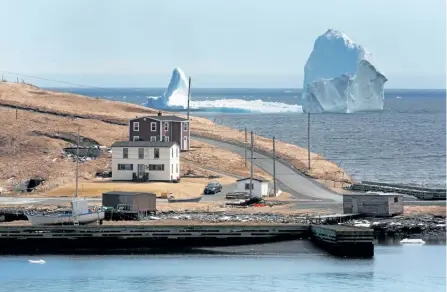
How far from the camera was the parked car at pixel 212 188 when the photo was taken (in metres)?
75.8

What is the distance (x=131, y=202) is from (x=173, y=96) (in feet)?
386

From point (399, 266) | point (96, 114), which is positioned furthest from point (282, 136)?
point (399, 266)

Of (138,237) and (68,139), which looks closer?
(138,237)

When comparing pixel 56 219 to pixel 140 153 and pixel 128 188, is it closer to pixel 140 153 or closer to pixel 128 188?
pixel 128 188

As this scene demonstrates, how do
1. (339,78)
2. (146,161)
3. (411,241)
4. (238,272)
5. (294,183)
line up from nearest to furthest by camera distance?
(238,272)
(411,241)
(146,161)
(294,183)
(339,78)

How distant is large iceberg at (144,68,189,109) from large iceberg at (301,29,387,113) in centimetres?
2004

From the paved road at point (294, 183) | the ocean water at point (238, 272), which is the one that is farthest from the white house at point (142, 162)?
the ocean water at point (238, 272)

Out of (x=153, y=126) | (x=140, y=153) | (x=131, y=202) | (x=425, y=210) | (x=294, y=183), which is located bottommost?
(x=425, y=210)

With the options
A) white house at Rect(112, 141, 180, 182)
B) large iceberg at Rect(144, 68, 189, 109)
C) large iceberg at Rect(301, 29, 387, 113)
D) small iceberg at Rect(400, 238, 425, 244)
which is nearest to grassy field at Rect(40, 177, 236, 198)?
white house at Rect(112, 141, 180, 182)

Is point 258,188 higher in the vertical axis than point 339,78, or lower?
lower

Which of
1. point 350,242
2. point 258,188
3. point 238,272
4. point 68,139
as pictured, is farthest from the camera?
point 68,139

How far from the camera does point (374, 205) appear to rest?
66500 mm

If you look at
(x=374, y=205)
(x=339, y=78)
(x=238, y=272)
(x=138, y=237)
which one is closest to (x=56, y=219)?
(x=138, y=237)

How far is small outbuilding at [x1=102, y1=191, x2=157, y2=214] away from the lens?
66.2m
